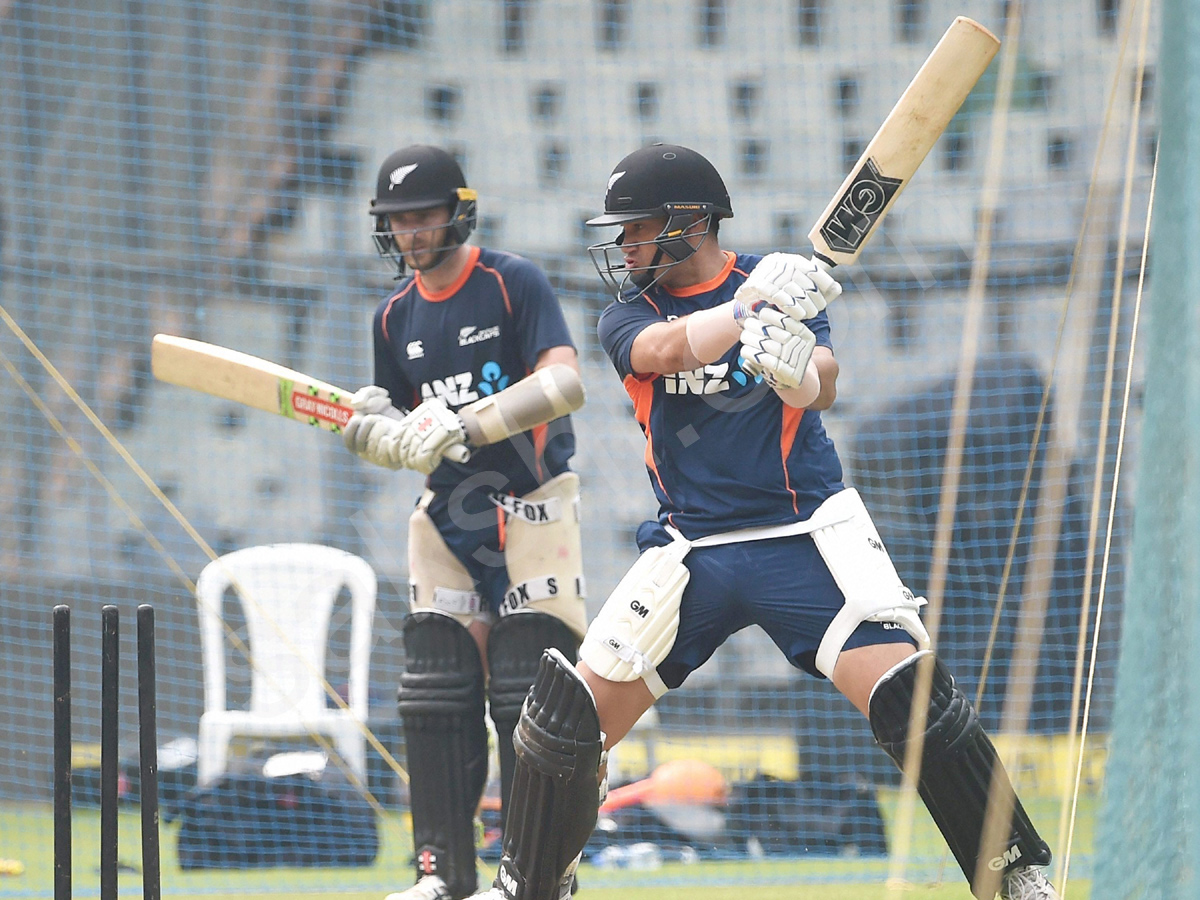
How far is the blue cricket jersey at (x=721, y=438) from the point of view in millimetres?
2740

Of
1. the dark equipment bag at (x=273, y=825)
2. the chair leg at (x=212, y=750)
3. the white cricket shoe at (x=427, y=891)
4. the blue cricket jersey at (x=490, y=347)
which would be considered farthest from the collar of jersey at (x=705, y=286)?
the chair leg at (x=212, y=750)

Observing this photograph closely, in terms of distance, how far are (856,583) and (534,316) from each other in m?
1.25

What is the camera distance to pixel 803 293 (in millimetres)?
2443

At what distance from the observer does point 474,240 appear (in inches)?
267

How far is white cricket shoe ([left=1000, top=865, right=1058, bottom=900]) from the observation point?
2.58 meters

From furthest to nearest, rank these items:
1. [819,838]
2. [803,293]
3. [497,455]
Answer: [819,838]
[497,455]
[803,293]

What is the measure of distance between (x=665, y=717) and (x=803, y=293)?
4.07m

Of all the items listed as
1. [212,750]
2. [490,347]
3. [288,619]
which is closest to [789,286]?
[490,347]

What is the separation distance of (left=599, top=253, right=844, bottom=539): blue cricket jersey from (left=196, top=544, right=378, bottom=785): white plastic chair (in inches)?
117

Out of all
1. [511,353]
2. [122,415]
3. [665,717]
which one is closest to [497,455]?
[511,353]

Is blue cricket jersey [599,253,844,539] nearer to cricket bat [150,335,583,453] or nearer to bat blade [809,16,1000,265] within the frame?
bat blade [809,16,1000,265]

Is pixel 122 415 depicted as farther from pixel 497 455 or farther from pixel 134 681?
pixel 497 455

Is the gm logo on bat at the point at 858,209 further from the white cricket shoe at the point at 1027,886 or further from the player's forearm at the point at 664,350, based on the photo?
the white cricket shoe at the point at 1027,886

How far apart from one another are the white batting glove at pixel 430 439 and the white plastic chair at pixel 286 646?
7.55ft
